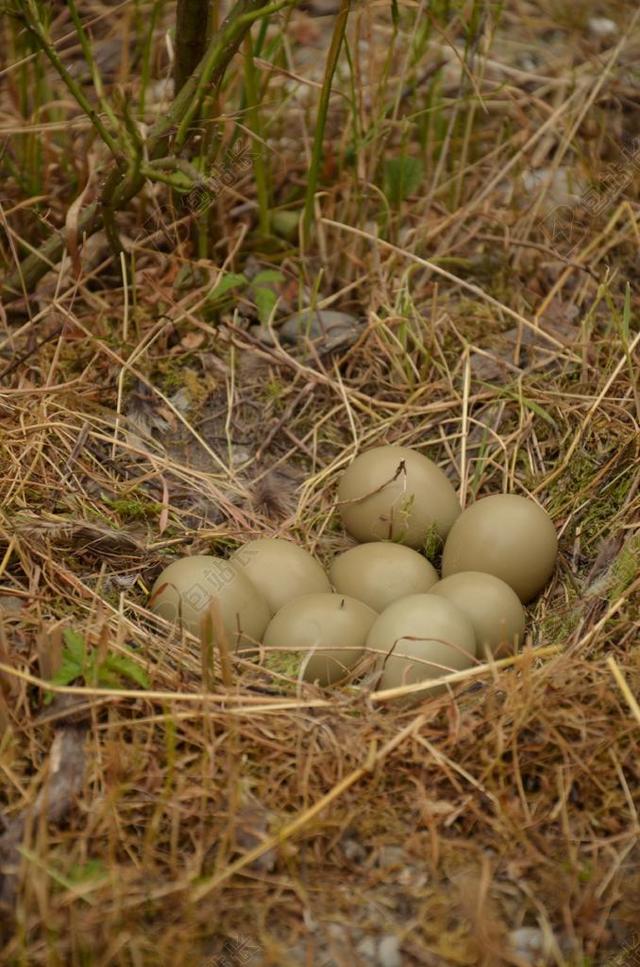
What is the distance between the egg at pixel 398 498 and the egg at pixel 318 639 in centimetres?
32

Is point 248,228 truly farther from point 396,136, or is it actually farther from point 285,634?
point 285,634

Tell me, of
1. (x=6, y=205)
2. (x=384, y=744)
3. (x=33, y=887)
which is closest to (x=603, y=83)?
(x=6, y=205)

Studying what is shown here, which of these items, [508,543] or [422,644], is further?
[508,543]

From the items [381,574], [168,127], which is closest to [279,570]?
[381,574]

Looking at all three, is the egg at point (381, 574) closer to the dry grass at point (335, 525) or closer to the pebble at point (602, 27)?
the dry grass at point (335, 525)

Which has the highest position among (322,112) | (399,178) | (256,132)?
(322,112)

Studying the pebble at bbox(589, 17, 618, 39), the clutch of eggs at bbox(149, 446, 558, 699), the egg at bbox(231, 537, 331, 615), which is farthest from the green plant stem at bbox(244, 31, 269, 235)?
the pebble at bbox(589, 17, 618, 39)

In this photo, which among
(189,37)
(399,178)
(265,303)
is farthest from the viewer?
(399,178)

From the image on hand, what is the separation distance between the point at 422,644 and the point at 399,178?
1451mm

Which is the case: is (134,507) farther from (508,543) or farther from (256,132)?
(256,132)

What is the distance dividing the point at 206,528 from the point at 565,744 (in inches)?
37.5

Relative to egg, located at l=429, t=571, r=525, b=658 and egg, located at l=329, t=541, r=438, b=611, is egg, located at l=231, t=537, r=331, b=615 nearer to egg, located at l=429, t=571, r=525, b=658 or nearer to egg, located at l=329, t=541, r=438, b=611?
egg, located at l=329, t=541, r=438, b=611

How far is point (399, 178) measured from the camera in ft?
9.80

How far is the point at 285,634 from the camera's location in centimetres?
206
